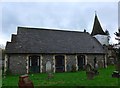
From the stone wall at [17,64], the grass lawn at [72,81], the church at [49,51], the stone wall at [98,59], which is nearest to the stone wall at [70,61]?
the church at [49,51]

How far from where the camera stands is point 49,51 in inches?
1139

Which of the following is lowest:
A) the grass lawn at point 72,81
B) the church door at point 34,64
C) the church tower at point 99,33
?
the grass lawn at point 72,81

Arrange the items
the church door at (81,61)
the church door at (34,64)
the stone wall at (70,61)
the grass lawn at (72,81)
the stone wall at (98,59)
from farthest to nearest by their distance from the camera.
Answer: the stone wall at (98,59)
the church door at (81,61)
the stone wall at (70,61)
the church door at (34,64)
the grass lawn at (72,81)

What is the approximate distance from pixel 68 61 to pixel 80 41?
597 cm

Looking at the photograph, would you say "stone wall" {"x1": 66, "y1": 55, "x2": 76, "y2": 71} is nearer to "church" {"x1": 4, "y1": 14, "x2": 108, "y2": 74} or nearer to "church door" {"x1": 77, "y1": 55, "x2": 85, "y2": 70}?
"church" {"x1": 4, "y1": 14, "x2": 108, "y2": 74}

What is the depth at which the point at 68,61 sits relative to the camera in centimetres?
2998

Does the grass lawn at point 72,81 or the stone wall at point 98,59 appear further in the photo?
the stone wall at point 98,59

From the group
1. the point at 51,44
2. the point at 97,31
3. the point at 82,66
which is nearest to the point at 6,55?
the point at 51,44

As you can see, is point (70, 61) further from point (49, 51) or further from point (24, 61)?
point (24, 61)

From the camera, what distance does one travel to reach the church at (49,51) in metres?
27.0

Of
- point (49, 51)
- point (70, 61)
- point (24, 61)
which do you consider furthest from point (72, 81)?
point (70, 61)

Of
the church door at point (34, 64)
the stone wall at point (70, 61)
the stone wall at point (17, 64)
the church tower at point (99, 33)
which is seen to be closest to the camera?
the stone wall at point (17, 64)

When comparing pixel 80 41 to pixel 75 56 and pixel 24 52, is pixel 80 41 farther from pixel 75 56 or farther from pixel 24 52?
pixel 24 52

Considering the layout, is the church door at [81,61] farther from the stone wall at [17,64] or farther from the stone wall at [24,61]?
the stone wall at [17,64]
